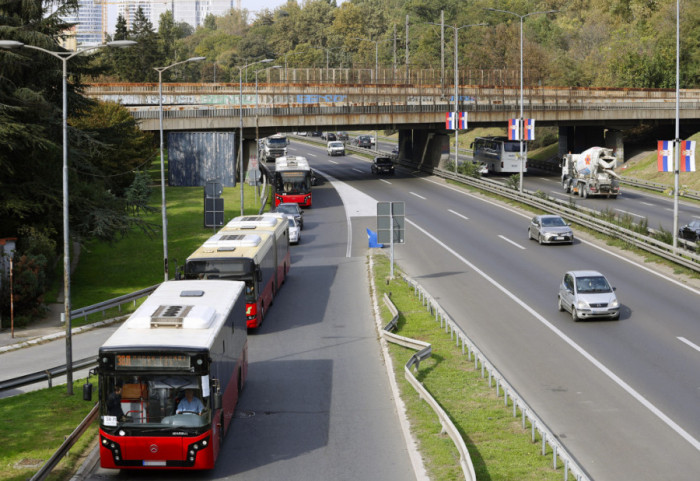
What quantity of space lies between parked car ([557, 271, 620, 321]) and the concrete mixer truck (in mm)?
33515

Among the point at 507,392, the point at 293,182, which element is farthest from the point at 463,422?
the point at 293,182

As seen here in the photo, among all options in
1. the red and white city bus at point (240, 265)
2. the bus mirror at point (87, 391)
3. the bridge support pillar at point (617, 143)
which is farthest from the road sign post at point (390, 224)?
the bridge support pillar at point (617, 143)

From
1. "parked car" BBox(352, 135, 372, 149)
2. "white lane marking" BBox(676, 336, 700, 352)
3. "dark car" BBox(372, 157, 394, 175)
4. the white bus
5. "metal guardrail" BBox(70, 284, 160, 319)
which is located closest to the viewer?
"white lane marking" BBox(676, 336, 700, 352)

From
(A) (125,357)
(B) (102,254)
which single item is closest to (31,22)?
(B) (102,254)

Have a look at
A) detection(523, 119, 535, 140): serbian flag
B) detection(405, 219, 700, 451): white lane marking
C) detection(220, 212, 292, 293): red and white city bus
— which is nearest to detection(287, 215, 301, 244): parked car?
detection(220, 212, 292, 293): red and white city bus

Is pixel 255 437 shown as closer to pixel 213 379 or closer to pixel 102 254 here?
pixel 213 379

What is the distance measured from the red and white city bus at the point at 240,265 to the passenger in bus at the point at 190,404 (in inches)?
480

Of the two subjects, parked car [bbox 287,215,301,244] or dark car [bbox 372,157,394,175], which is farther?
dark car [bbox 372,157,394,175]

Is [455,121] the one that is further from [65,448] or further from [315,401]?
[65,448]

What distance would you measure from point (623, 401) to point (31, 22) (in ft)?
108

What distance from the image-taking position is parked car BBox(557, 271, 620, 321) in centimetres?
3183

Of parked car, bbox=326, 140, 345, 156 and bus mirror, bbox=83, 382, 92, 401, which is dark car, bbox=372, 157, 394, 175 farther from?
bus mirror, bbox=83, 382, 92, 401

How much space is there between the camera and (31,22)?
141 feet

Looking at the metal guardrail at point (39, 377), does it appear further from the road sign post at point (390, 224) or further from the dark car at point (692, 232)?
the dark car at point (692, 232)
